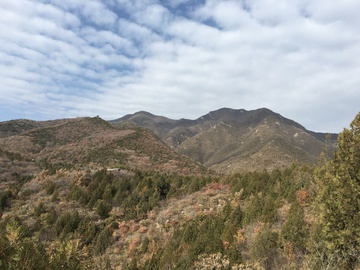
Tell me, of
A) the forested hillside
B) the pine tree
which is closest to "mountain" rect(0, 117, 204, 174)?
the forested hillside

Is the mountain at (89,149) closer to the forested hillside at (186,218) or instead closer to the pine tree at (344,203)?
the forested hillside at (186,218)

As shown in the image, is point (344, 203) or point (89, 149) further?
point (89, 149)

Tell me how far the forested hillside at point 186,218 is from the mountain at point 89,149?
16411mm

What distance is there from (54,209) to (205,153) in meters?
156

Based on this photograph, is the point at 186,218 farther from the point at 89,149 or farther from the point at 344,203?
the point at 89,149

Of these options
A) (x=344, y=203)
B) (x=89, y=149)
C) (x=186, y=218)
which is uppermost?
(x=89, y=149)

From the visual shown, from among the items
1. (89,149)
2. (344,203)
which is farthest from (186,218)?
(89,149)

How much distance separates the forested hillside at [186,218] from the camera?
11922mm

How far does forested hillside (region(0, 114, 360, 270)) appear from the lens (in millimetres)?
11922

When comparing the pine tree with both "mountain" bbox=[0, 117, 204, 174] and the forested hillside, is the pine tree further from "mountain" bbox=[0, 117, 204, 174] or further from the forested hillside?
"mountain" bbox=[0, 117, 204, 174]

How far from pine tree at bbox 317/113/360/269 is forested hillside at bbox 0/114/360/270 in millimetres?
45

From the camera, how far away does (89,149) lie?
208 ft

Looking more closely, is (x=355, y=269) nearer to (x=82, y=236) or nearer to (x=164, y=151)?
(x=82, y=236)

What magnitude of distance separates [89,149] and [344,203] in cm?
5912
